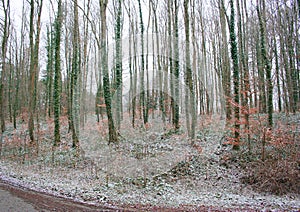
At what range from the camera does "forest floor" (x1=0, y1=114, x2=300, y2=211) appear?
6781 millimetres

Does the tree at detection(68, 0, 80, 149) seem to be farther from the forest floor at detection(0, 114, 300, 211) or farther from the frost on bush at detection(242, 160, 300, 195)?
the frost on bush at detection(242, 160, 300, 195)

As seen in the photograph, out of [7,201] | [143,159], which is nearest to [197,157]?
[143,159]

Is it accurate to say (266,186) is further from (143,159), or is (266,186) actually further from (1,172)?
(1,172)

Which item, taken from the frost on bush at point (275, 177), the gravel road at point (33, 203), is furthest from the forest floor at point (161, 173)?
the gravel road at point (33, 203)

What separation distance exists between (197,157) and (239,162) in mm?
1811

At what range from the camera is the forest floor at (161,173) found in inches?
267

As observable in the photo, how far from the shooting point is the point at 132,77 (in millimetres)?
20391

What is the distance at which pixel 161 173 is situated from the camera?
354 inches

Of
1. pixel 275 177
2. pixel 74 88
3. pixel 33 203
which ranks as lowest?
pixel 275 177

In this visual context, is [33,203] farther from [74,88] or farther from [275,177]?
[74,88]

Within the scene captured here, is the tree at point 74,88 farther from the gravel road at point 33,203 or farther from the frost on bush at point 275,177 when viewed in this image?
the frost on bush at point 275,177

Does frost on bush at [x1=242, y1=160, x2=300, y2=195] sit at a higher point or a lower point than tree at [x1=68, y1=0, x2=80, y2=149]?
lower

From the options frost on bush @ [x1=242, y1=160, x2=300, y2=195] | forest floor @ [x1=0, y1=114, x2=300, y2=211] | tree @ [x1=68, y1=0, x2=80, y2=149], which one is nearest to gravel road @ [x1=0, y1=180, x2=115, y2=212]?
forest floor @ [x1=0, y1=114, x2=300, y2=211]

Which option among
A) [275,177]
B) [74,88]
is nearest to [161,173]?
[275,177]
